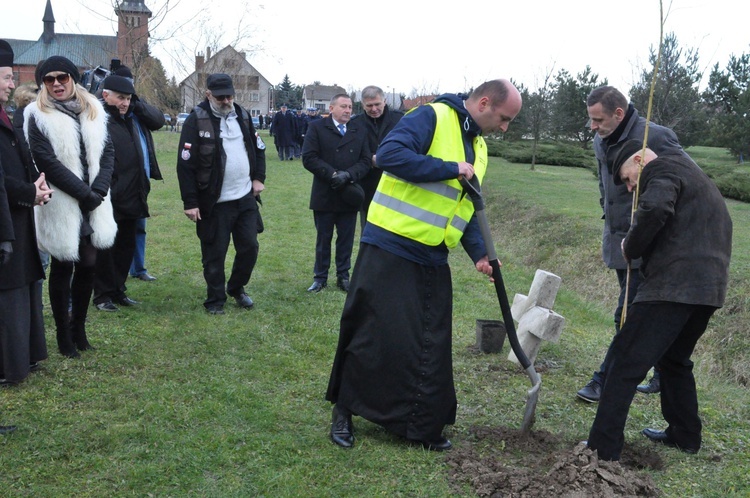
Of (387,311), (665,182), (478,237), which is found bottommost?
(387,311)

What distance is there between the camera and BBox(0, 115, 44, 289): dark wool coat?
475 centimetres

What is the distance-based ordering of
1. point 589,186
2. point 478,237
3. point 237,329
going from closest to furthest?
point 478,237 < point 237,329 < point 589,186

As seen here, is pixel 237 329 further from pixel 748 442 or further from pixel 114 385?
pixel 748 442

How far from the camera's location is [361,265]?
4438 mm

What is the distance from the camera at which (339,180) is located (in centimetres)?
826

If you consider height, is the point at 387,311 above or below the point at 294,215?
above

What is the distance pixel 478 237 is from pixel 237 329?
306 cm

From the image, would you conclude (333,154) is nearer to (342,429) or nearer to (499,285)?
(499,285)

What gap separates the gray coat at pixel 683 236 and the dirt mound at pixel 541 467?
3.28ft

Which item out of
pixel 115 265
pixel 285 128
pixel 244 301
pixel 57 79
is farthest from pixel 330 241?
pixel 285 128

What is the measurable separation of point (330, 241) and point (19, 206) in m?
4.25

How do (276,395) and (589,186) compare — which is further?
(589,186)

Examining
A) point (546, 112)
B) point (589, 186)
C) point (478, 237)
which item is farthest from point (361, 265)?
A: point (546, 112)

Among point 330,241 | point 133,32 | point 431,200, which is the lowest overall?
point 330,241
